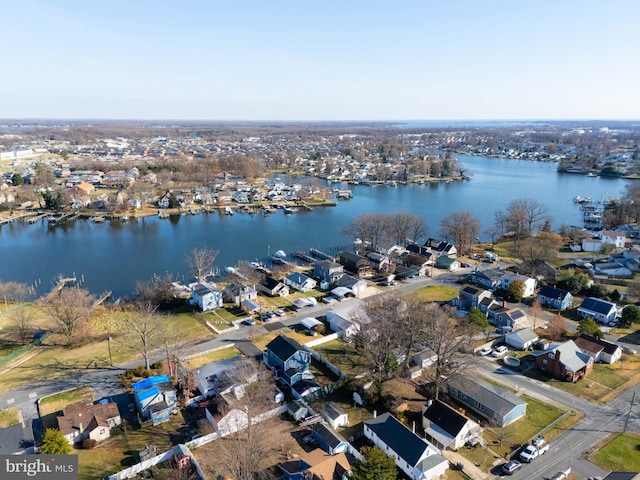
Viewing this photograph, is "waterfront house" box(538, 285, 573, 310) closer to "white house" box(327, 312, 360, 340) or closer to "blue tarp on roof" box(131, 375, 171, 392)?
"white house" box(327, 312, 360, 340)

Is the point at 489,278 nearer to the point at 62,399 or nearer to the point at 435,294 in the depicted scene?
the point at 435,294

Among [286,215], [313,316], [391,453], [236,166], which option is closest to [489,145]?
[236,166]

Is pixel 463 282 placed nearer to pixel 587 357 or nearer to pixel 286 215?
pixel 587 357

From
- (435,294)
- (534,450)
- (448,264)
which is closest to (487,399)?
(534,450)

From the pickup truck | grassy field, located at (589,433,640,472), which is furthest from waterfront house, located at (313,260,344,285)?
grassy field, located at (589,433,640,472)

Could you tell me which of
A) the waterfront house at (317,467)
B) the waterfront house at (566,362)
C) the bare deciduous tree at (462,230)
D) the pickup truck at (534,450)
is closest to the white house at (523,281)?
the waterfront house at (566,362)

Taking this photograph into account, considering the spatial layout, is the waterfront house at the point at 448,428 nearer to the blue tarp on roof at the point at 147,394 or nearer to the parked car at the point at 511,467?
the parked car at the point at 511,467
